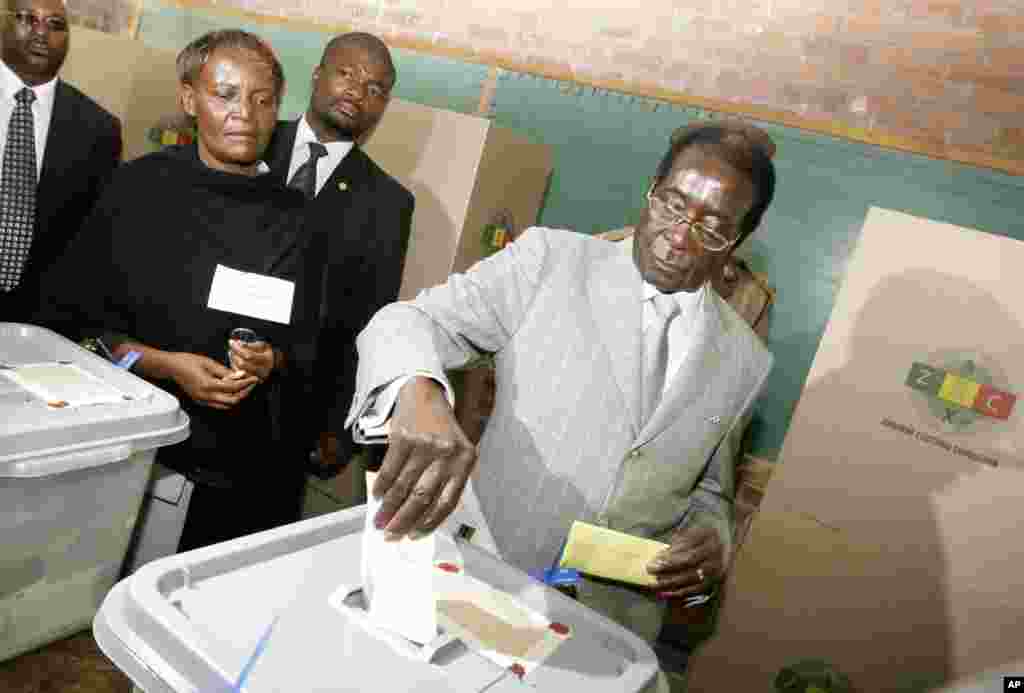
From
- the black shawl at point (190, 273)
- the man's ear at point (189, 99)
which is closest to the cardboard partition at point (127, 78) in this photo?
the man's ear at point (189, 99)

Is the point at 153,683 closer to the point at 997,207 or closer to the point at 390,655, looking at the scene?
the point at 390,655

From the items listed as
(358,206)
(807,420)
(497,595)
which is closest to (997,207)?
(807,420)

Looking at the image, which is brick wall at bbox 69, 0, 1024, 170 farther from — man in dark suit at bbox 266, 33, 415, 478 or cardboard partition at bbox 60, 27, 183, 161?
cardboard partition at bbox 60, 27, 183, 161

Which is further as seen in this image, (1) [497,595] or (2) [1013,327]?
(2) [1013,327]

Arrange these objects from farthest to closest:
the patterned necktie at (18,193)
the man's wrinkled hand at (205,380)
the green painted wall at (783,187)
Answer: the green painted wall at (783,187) < the patterned necktie at (18,193) < the man's wrinkled hand at (205,380)

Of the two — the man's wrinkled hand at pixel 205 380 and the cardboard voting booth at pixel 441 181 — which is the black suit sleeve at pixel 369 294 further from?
the man's wrinkled hand at pixel 205 380

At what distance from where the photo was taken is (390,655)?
79cm

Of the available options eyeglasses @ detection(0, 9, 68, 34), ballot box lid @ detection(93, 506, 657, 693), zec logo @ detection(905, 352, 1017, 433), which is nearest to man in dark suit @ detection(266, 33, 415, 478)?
eyeglasses @ detection(0, 9, 68, 34)

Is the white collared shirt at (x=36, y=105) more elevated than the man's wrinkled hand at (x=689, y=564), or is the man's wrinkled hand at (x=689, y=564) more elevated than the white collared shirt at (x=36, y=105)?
the white collared shirt at (x=36, y=105)

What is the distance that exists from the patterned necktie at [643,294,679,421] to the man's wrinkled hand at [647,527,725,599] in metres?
0.22

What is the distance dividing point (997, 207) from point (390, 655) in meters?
2.59

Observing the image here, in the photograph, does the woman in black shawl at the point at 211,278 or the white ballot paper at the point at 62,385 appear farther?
the woman in black shawl at the point at 211,278

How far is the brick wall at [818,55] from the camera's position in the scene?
2.49 meters

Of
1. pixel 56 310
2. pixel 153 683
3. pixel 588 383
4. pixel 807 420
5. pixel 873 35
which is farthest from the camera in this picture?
pixel 873 35
